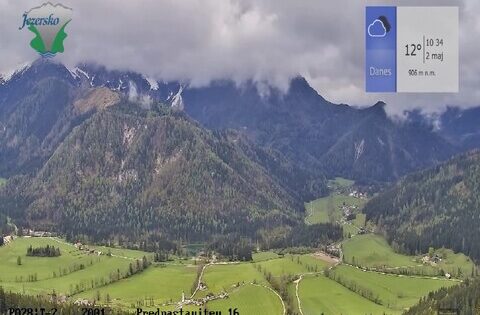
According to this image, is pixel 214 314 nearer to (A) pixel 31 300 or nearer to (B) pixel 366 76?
(A) pixel 31 300

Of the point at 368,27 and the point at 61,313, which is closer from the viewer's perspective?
the point at 368,27

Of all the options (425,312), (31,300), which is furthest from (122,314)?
(425,312)

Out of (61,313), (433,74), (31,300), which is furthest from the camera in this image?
(31,300)

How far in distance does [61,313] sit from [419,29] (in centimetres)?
11867

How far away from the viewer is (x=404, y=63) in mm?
112125

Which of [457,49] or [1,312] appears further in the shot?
[1,312]

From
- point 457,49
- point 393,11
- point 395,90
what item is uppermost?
point 393,11

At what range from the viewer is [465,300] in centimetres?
19988

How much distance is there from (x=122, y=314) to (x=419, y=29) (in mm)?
130086

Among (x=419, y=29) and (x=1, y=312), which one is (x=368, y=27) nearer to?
(x=419, y=29)

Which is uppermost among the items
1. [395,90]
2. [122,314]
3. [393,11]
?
[393,11]

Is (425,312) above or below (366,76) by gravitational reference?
below

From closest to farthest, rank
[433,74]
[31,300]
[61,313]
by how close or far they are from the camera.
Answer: [433,74] < [61,313] < [31,300]

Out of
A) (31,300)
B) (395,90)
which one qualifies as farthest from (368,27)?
(31,300)
